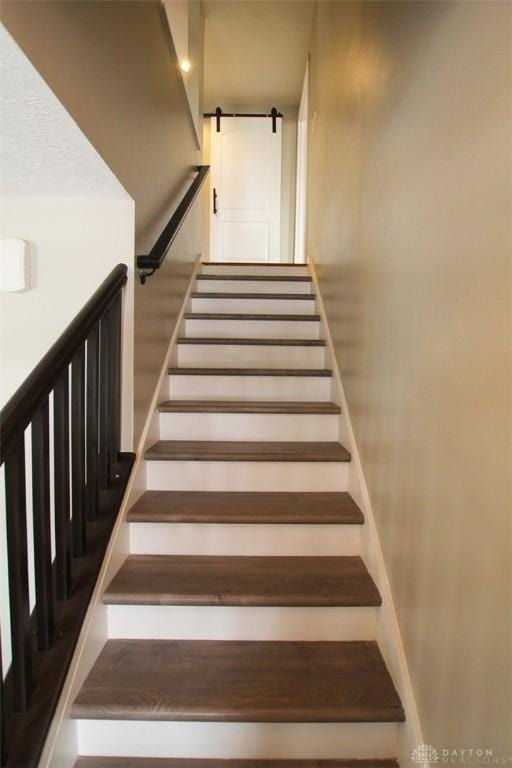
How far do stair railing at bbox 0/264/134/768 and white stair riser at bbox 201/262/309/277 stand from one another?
205cm

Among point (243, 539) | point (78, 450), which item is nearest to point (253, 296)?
point (243, 539)

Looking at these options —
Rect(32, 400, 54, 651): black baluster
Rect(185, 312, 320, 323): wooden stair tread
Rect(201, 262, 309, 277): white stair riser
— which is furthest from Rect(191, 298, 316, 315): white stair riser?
Rect(32, 400, 54, 651): black baluster

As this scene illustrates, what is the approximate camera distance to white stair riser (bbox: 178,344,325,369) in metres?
2.56

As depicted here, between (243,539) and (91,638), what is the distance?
59 centimetres

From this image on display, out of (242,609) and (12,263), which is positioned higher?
(12,263)

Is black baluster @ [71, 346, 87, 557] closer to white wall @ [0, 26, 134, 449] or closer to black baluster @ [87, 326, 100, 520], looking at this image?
black baluster @ [87, 326, 100, 520]

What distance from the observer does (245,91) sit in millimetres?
4738

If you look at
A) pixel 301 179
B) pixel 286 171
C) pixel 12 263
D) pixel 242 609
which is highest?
pixel 286 171

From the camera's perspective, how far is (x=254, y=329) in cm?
277

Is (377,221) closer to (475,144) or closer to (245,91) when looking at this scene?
(475,144)

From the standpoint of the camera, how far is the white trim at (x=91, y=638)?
1070 mm

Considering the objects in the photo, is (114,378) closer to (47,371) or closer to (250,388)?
(47,371)

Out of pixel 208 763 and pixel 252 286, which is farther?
pixel 252 286

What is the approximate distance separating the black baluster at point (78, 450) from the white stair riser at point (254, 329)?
4.88 feet
